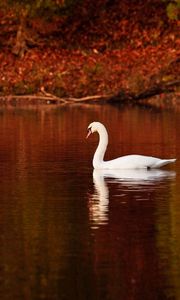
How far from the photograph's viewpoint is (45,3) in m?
39.0

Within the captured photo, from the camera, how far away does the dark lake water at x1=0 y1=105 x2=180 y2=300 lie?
11633 mm

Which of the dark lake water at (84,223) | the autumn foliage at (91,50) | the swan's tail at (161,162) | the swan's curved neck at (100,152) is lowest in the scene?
the dark lake water at (84,223)

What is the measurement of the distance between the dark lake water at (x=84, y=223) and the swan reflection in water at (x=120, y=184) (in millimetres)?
13

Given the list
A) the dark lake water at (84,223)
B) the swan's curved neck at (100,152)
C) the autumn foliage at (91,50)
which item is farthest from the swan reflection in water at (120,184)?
the autumn foliage at (91,50)

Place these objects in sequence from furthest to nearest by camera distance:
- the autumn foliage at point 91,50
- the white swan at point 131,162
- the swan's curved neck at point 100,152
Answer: the autumn foliage at point 91,50 < the swan's curved neck at point 100,152 < the white swan at point 131,162

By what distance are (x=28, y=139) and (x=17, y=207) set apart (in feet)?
33.1

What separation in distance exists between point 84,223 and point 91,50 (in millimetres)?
26557

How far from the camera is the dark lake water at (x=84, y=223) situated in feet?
38.2

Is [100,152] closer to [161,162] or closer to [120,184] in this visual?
[161,162]

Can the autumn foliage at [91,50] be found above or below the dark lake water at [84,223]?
above

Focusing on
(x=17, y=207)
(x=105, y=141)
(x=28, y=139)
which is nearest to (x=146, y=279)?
(x=17, y=207)

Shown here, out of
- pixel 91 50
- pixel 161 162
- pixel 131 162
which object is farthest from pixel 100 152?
pixel 91 50

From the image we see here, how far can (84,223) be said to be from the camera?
48.6ft

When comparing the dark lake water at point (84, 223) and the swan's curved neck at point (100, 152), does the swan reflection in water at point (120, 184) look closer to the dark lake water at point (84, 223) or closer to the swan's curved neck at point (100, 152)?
the dark lake water at point (84, 223)
